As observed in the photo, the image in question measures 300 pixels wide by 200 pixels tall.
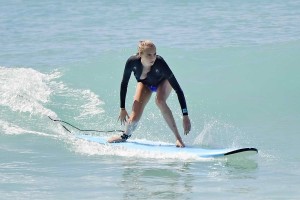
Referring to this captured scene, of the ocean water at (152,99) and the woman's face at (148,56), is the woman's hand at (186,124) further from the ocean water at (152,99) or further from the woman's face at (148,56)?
the woman's face at (148,56)

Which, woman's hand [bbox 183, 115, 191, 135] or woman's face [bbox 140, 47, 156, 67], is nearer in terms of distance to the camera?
woman's face [bbox 140, 47, 156, 67]

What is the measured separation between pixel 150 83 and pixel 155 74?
0.16m

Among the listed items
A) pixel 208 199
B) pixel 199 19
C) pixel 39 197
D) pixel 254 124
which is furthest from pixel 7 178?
pixel 199 19

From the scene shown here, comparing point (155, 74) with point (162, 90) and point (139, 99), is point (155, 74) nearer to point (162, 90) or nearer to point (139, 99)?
point (162, 90)

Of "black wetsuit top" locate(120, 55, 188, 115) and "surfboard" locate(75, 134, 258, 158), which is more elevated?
"black wetsuit top" locate(120, 55, 188, 115)

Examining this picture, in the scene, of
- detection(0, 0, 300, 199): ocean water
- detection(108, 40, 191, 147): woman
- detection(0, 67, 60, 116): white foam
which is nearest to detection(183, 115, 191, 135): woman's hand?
detection(108, 40, 191, 147): woman

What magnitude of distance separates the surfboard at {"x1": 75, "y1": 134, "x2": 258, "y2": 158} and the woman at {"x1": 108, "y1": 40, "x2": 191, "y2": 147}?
16 centimetres

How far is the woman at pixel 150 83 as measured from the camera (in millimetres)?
8438

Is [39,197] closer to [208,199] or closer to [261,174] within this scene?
[208,199]

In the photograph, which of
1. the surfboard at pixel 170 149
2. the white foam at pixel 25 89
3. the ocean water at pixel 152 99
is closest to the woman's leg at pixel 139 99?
the surfboard at pixel 170 149

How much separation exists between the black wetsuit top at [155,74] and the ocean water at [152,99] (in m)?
0.63

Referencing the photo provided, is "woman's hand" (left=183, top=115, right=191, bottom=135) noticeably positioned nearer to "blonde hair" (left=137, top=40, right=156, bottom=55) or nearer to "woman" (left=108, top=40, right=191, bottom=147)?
"woman" (left=108, top=40, right=191, bottom=147)

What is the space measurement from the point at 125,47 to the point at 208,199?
10.8 metres

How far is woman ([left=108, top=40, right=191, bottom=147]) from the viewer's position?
844 centimetres
